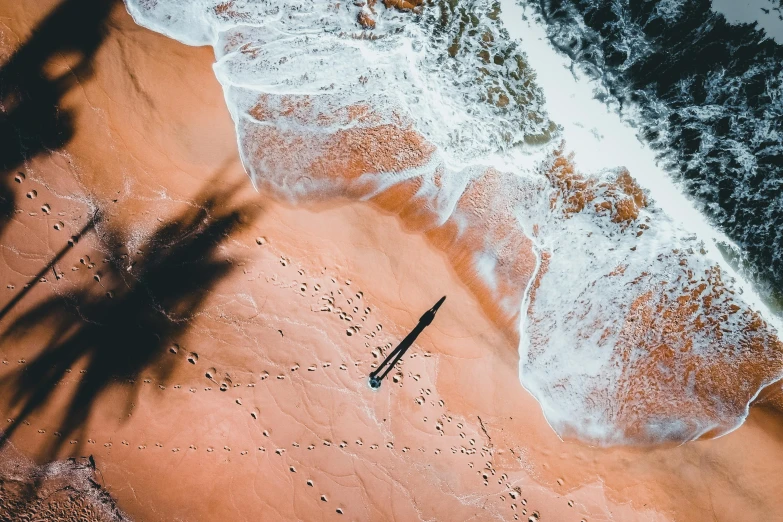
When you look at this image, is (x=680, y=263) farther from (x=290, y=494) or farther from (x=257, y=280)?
(x=290, y=494)

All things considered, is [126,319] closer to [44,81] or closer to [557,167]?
[44,81]

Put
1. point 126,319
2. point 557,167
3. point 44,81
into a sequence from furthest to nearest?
point 557,167, point 126,319, point 44,81

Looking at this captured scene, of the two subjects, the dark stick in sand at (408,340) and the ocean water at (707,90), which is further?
the ocean water at (707,90)

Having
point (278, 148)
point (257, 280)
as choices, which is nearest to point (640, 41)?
point (278, 148)

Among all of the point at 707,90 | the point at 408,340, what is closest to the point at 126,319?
the point at 408,340

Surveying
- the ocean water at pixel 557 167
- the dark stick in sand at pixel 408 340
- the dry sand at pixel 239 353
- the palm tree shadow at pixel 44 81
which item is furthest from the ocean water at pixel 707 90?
the palm tree shadow at pixel 44 81

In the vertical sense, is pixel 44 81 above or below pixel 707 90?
below

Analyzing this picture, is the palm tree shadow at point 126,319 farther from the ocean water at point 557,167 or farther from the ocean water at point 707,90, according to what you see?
the ocean water at point 707,90
